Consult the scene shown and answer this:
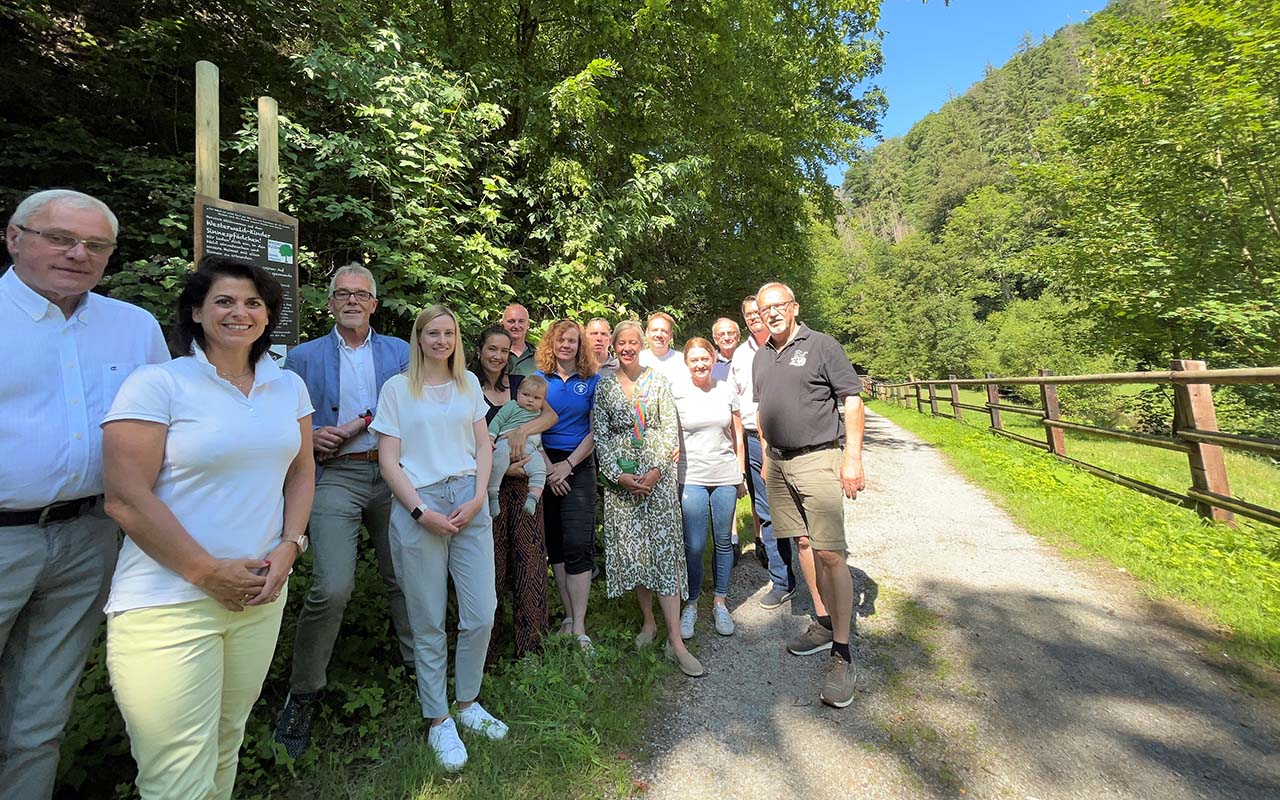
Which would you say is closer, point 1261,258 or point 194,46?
point 194,46

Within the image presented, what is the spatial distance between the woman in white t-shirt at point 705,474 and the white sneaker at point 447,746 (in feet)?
5.21

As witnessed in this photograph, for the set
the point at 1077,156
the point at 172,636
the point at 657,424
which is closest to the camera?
the point at 172,636

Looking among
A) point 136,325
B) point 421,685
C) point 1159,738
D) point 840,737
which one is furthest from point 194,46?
point 1159,738

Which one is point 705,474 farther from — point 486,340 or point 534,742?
point 534,742

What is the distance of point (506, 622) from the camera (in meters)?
3.49

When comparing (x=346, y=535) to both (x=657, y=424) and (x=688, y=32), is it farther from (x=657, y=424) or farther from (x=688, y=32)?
(x=688, y=32)

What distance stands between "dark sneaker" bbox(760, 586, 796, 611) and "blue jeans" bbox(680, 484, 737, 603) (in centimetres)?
38

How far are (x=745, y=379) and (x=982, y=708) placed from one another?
2.84 m

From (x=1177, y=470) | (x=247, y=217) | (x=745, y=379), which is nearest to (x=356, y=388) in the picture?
(x=247, y=217)

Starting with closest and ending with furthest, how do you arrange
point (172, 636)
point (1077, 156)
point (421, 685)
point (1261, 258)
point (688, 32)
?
point (172, 636) → point (421, 685) → point (688, 32) → point (1261, 258) → point (1077, 156)

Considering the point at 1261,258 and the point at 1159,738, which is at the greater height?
the point at 1261,258

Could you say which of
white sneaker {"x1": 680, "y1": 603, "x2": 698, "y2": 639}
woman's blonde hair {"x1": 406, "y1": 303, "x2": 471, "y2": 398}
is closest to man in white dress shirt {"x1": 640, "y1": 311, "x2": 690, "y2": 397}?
woman's blonde hair {"x1": 406, "y1": 303, "x2": 471, "y2": 398}

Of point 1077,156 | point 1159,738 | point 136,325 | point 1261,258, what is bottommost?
point 1159,738

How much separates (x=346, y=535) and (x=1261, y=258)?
13040 millimetres
